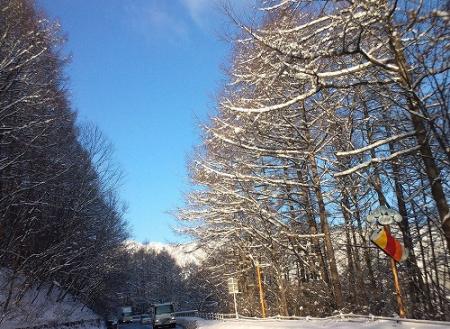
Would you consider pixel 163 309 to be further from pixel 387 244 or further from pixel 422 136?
pixel 422 136

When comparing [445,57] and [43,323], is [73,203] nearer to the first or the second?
[43,323]

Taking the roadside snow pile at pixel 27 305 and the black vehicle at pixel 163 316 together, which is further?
the black vehicle at pixel 163 316

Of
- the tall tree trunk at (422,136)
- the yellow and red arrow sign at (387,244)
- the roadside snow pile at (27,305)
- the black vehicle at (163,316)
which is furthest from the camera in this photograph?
the black vehicle at (163,316)

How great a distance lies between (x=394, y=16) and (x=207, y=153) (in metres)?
13.8

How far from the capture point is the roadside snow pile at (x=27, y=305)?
19.0 m

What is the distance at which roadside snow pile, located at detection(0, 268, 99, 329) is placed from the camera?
19.0 m

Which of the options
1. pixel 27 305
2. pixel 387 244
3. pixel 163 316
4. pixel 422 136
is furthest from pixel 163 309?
pixel 422 136

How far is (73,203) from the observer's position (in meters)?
26.2

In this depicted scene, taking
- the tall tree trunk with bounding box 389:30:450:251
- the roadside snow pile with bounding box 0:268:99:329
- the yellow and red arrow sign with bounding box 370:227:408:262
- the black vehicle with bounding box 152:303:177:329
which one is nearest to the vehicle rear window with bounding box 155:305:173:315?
the black vehicle with bounding box 152:303:177:329

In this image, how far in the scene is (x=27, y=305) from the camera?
22891 mm

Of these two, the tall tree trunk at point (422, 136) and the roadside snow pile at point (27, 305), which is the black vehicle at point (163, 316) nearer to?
the roadside snow pile at point (27, 305)

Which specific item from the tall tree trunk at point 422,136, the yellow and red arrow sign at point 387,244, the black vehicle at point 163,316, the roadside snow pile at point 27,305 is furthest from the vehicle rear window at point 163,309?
the tall tree trunk at point 422,136

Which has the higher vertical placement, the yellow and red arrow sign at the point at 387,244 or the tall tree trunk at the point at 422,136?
the tall tree trunk at the point at 422,136

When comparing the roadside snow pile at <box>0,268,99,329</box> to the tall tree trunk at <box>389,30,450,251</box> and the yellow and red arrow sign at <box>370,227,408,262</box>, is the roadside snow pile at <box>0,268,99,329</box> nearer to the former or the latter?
the yellow and red arrow sign at <box>370,227,408,262</box>
